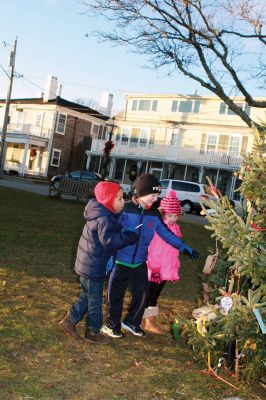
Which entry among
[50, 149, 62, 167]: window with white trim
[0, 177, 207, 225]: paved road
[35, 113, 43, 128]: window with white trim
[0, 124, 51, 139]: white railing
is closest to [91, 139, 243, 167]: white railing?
[50, 149, 62, 167]: window with white trim

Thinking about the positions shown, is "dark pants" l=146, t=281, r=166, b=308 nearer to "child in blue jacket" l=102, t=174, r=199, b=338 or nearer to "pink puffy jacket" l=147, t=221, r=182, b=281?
"pink puffy jacket" l=147, t=221, r=182, b=281

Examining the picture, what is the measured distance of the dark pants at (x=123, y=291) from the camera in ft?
15.5

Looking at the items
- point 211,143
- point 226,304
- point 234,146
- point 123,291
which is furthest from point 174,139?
point 226,304

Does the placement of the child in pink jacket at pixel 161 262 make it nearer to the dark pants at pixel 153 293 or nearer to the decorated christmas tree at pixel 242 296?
the dark pants at pixel 153 293

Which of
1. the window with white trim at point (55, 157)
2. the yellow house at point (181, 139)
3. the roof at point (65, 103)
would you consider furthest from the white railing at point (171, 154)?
the roof at point (65, 103)

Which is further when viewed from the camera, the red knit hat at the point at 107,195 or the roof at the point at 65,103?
the roof at the point at 65,103

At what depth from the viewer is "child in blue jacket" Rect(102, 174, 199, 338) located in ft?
15.3

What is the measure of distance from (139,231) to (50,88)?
4659 cm

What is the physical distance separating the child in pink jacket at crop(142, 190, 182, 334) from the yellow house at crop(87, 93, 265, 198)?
2880 cm

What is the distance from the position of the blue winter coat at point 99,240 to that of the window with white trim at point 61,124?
4327 centimetres

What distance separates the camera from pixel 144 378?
380 cm

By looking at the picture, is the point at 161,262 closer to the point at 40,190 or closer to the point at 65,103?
the point at 40,190

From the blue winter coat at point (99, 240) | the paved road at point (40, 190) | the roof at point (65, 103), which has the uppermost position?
the roof at point (65, 103)

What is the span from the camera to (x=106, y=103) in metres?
52.8
